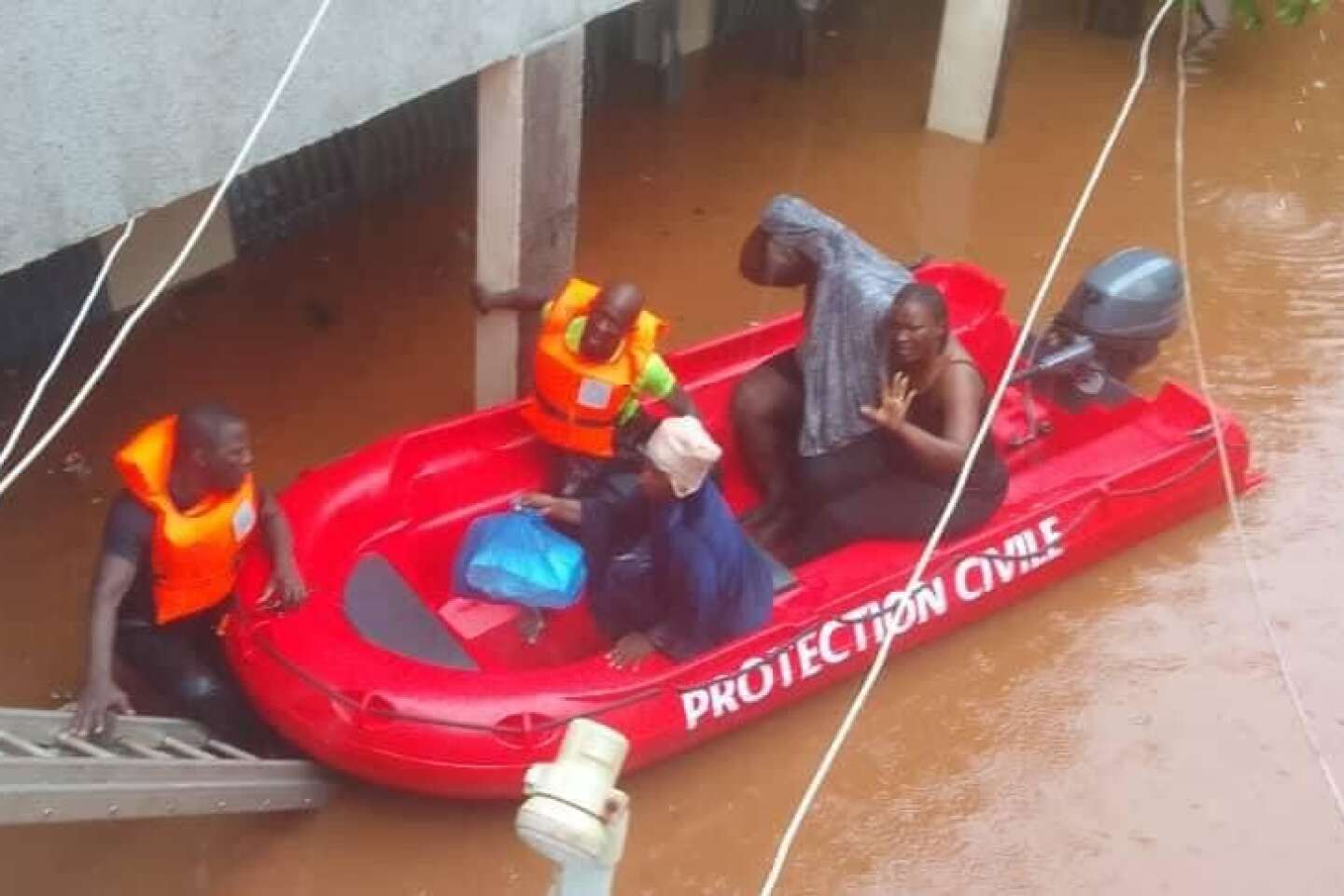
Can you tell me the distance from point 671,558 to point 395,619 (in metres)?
0.79

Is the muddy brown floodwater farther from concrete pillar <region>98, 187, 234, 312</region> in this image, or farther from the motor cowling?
the motor cowling

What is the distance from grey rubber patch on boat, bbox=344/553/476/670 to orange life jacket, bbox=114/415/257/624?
0.39 meters

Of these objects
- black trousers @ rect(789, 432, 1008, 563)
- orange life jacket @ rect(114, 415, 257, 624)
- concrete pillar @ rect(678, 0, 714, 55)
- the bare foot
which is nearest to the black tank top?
black trousers @ rect(789, 432, 1008, 563)

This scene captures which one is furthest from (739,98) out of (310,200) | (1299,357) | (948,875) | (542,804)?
(542,804)

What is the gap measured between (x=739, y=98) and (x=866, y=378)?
4.08 m

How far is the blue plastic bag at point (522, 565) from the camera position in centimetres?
439

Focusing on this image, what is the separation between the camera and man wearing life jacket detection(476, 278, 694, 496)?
4.52 meters

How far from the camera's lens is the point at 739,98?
8.31m

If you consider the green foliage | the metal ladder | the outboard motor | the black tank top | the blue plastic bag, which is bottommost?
the metal ladder

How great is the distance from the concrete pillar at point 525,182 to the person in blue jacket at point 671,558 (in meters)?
0.85

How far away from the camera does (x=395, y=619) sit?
14.0 ft

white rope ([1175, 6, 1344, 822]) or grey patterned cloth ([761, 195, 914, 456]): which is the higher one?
grey patterned cloth ([761, 195, 914, 456])

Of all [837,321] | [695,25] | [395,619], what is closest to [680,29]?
[695,25]

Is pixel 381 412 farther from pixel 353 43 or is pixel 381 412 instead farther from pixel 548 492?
pixel 353 43
